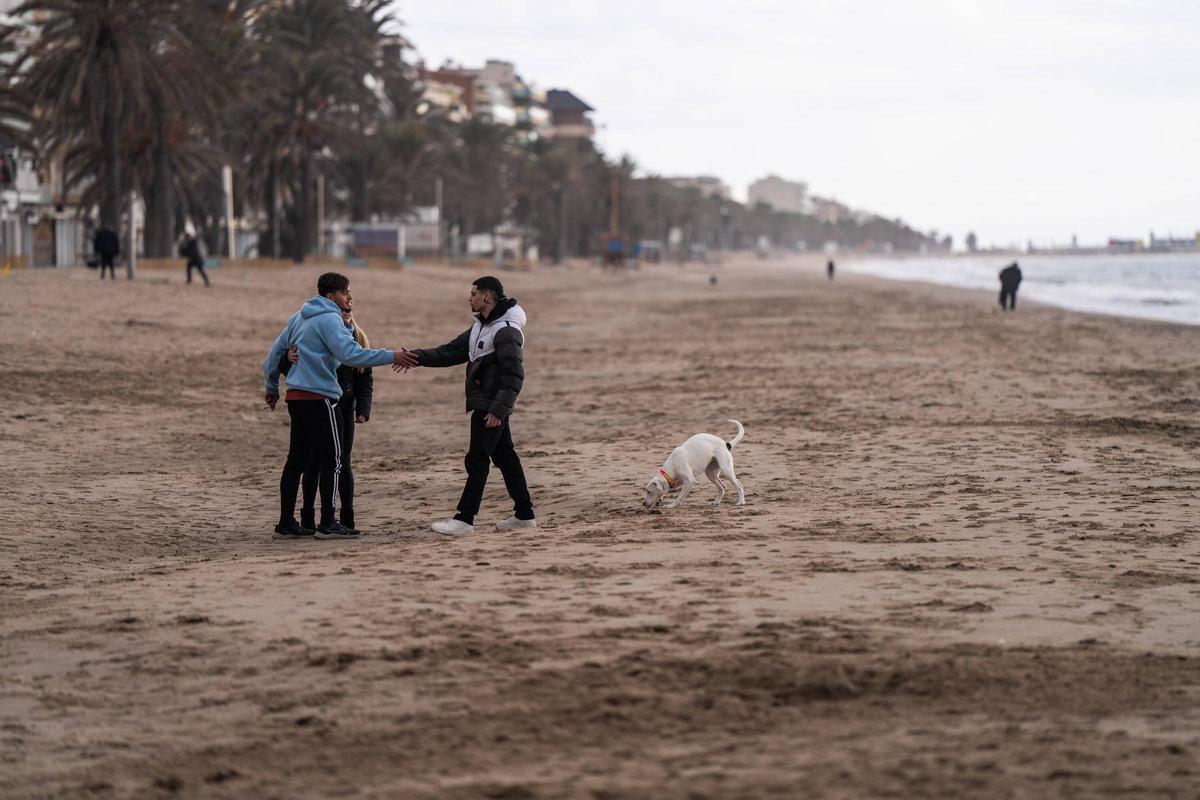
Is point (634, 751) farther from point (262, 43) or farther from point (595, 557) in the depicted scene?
point (262, 43)

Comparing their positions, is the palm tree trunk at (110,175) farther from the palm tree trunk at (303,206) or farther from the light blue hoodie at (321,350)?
the light blue hoodie at (321,350)

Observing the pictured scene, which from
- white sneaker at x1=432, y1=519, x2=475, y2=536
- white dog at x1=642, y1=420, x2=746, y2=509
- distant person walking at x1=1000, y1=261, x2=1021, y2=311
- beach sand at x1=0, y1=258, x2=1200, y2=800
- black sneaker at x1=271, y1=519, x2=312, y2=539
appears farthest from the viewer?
distant person walking at x1=1000, y1=261, x2=1021, y2=311

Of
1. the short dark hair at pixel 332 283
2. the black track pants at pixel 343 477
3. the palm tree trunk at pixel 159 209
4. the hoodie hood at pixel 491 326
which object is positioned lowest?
the black track pants at pixel 343 477

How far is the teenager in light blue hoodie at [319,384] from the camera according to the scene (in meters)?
9.69

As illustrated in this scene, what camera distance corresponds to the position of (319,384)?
9797 mm

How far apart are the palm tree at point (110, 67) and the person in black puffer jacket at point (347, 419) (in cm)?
3526

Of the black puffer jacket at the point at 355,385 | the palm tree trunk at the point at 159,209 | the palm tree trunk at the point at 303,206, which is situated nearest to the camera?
the black puffer jacket at the point at 355,385

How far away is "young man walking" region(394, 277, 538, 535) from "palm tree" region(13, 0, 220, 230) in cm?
3587

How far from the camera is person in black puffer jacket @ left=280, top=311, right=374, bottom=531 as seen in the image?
33.1 ft

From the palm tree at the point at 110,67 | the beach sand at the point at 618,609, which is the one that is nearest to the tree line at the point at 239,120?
the palm tree at the point at 110,67

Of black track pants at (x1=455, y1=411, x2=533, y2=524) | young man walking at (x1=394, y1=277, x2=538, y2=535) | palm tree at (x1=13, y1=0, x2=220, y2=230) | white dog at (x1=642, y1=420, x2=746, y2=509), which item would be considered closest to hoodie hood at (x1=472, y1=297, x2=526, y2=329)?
young man walking at (x1=394, y1=277, x2=538, y2=535)

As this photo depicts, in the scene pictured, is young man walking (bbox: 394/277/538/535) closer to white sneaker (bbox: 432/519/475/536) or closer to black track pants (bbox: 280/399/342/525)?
white sneaker (bbox: 432/519/475/536)

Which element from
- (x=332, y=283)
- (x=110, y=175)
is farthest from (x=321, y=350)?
(x=110, y=175)

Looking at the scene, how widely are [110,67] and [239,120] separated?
23.0 meters
